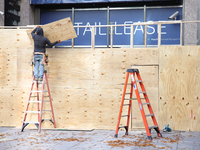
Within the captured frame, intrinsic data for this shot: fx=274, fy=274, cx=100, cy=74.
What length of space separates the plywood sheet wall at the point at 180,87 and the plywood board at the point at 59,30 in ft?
9.32

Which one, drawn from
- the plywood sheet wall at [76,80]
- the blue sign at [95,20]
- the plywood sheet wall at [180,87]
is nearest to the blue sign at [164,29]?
the plywood sheet wall at [180,87]

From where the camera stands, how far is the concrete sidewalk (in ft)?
19.7

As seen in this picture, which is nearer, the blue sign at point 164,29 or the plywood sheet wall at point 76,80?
the plywood sheet wall at point 76,80

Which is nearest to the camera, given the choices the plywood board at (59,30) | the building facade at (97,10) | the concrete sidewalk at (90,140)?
the concrete sidewalk at (90,140)

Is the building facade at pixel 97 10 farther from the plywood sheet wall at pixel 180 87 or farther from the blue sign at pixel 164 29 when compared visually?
the plywood sheet wall at pixel 180 87

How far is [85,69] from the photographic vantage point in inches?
344

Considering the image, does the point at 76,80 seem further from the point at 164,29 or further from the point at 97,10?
the point at 97,10

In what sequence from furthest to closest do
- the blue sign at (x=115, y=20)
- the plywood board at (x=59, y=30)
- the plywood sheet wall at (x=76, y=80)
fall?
the blue sign at (x=115, y=20), the plywood sheet wall at (x=76, y=80), the plywood board at (x=59, y=30)

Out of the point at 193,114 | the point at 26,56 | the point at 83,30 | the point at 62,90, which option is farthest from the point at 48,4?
the point at 193,114

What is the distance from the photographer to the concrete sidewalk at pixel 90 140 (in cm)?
601

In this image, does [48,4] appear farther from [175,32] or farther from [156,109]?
[156,109]

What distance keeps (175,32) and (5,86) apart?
6.27 m

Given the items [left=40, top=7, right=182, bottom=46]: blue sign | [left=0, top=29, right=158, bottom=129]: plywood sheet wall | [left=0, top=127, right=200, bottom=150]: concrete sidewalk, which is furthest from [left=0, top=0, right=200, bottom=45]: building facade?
[left=0, top=127, right=200, bottom=150]: concrete sidewalk

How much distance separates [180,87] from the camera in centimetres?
827
